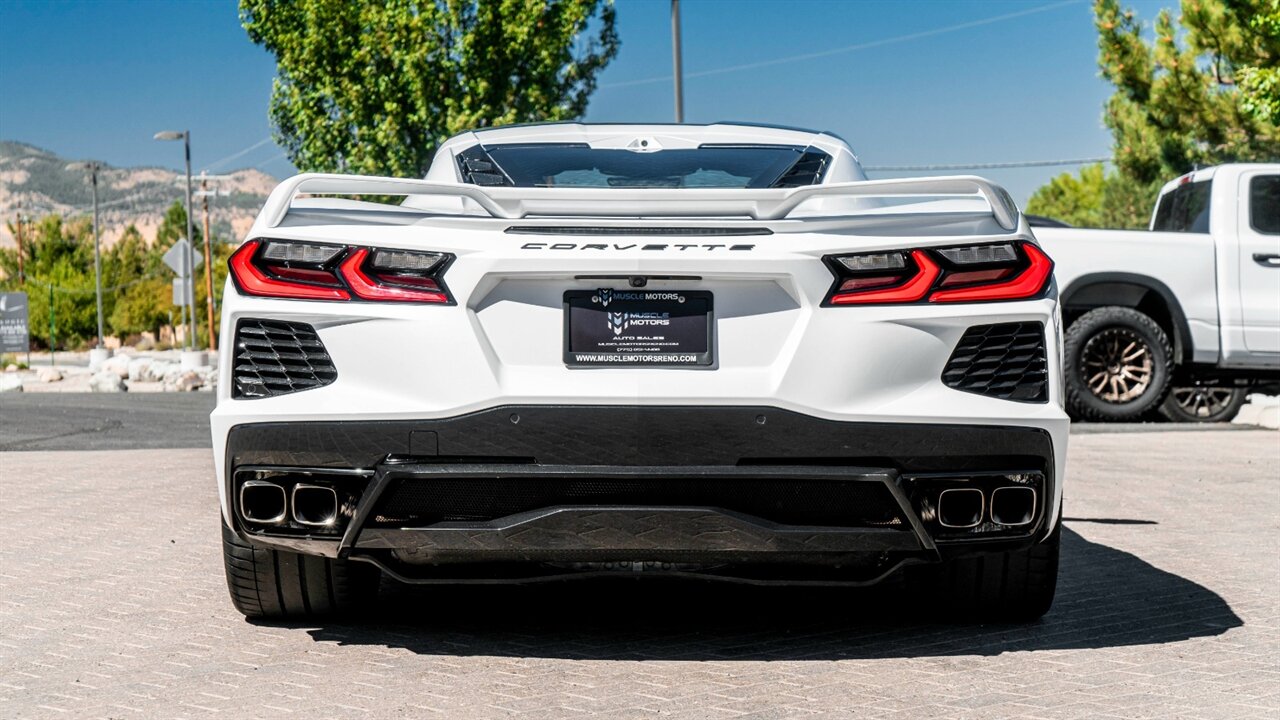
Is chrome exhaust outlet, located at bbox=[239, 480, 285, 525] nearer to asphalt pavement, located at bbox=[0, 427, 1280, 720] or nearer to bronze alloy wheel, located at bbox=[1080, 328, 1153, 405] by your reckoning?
asphalt pavement, located at bbox=[0, 427, 1280, 720]

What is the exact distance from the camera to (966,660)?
4.55 metres

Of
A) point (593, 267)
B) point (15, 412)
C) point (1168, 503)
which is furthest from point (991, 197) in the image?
Answer: point (15, 412)

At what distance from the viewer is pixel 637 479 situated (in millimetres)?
4086

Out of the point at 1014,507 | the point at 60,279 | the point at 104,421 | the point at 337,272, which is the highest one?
the point at 337,272

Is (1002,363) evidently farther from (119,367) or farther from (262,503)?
(119,367)

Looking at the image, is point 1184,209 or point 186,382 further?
point 186,382

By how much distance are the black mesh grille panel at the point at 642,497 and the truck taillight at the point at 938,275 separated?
0.51m

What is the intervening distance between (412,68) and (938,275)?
32.5 m

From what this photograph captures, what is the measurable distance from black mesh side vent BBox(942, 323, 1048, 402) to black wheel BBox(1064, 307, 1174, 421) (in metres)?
9.42

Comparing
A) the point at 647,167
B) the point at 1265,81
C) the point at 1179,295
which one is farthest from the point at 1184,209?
the point at 647,167

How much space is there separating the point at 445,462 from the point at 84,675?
1.22 m

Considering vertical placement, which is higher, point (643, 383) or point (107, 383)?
point (643, 383)

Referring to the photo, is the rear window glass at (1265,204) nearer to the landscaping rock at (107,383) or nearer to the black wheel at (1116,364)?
the black wheel at (1116,364)

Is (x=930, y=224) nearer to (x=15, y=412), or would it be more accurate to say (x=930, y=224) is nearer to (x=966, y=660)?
(x=966, y=660)
